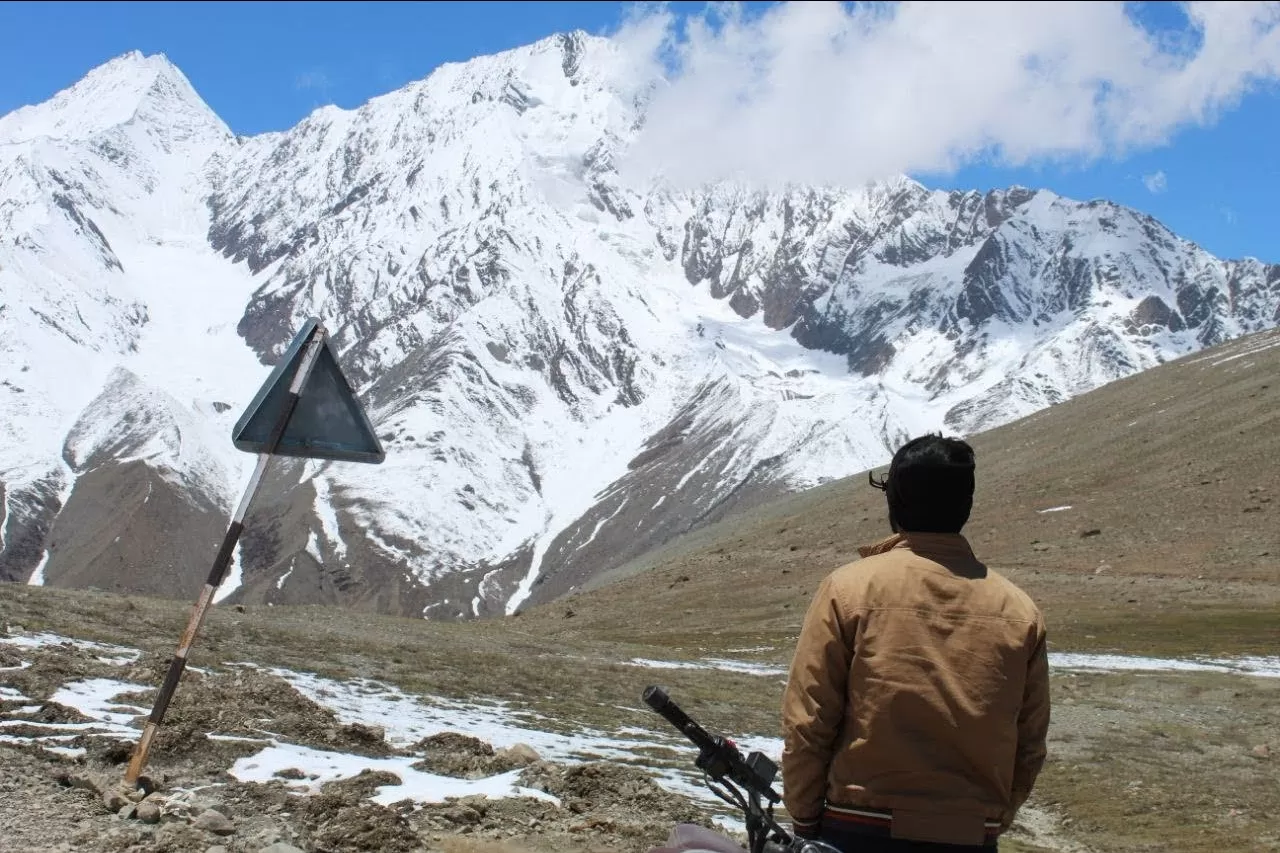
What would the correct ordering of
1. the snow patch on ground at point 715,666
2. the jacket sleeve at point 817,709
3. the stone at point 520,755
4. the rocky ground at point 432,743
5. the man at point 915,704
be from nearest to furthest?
the man at point 915,704
the jacket sleeve at point 817,709
the rocky ground at point 432,743
the stone at point 520,755
the snow patch on ground at point 715,666

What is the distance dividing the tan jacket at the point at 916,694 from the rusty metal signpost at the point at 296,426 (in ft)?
19.2

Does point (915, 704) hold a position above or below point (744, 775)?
above

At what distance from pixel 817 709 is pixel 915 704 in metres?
0.51

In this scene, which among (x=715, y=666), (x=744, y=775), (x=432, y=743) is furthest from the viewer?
(x=715, y=666)

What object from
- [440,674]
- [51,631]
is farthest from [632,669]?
[51,631]

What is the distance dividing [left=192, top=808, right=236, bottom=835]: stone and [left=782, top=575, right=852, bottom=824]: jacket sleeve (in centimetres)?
603

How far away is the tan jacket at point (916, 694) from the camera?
247 inches

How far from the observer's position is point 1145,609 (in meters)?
54.9

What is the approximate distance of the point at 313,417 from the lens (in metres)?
11.2

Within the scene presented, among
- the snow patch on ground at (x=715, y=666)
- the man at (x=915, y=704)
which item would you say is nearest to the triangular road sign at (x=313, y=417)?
the man at (x=915, y=704)

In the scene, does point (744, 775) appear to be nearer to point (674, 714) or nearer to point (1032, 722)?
point (674, 714)

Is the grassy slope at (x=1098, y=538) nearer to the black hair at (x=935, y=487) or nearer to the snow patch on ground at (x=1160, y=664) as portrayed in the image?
the snow patch on ground at (x=1160, y=664)

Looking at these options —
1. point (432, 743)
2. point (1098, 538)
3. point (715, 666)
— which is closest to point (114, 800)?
point (432, 743)

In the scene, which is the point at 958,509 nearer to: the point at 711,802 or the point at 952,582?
the point at 952,582
